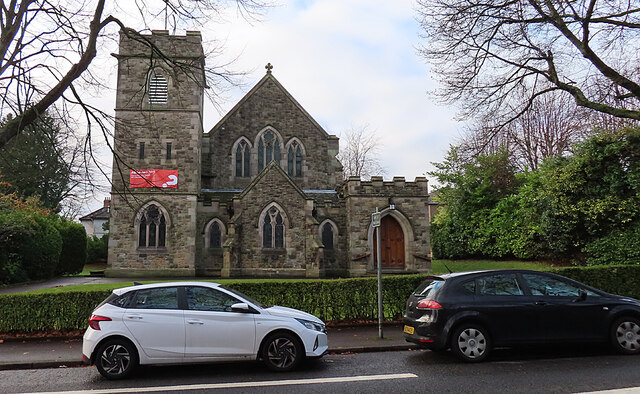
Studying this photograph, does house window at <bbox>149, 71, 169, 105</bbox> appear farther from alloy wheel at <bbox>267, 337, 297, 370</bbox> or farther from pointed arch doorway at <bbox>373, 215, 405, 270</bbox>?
alloy wheel at <bbox>267, 337, 297, 370</bbox>

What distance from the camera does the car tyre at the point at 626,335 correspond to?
7.21 m

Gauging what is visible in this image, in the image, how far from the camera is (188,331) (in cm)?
638

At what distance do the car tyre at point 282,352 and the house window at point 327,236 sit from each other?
18.5m

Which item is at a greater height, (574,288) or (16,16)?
(16,16)

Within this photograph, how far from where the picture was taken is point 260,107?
28.1 meters

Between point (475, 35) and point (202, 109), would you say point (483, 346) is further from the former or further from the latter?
point (202, 109)

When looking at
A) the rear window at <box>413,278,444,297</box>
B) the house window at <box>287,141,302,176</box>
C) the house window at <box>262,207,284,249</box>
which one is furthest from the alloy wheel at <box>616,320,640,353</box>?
the house window at <box>287,141,302,176</box>

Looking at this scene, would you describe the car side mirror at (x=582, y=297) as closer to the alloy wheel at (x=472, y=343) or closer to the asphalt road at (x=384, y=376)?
the asphalt road at (x=384, y=376)

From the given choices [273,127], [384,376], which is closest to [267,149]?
[273,127]

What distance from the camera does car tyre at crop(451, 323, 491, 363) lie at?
6.93m

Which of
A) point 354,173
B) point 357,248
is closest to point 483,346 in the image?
point 357,248

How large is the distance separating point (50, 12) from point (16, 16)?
80 cm

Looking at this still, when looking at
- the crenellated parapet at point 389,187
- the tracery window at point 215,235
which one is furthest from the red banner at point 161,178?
the crenellated parapet at point 389,187

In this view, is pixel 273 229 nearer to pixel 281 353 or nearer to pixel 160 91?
pixel 160 91
